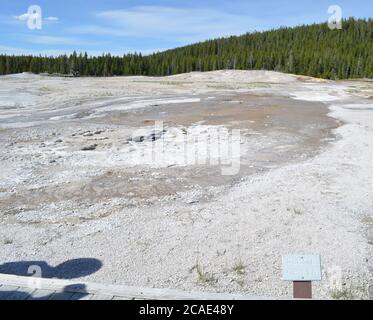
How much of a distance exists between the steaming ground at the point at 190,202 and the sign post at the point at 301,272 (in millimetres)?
1682

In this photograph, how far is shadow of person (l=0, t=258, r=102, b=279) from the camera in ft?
24.1

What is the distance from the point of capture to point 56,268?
7.59 m

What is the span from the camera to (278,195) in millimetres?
11070

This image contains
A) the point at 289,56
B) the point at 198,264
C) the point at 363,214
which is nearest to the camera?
the point at 198,264

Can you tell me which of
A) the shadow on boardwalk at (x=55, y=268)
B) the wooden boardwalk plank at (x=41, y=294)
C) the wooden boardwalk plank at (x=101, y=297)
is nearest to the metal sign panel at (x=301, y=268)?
the wooden boardwalk plank at (x=101, y=297)

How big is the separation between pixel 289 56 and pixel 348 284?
8258cm

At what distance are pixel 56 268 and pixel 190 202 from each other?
392 centimetres

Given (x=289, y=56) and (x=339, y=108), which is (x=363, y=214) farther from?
(x=289, y=56)

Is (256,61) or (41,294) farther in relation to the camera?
(256,61)

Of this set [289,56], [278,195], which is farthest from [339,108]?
[289,56]

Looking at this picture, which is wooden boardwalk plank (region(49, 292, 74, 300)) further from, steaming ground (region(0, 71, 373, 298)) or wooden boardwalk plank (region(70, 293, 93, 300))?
steaming ground (region(0, 71, 373, 298))

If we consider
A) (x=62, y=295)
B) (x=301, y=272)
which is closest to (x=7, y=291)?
(x=62, y=295)

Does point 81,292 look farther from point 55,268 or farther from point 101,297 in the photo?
point 55,268

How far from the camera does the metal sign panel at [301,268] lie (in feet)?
16.3
